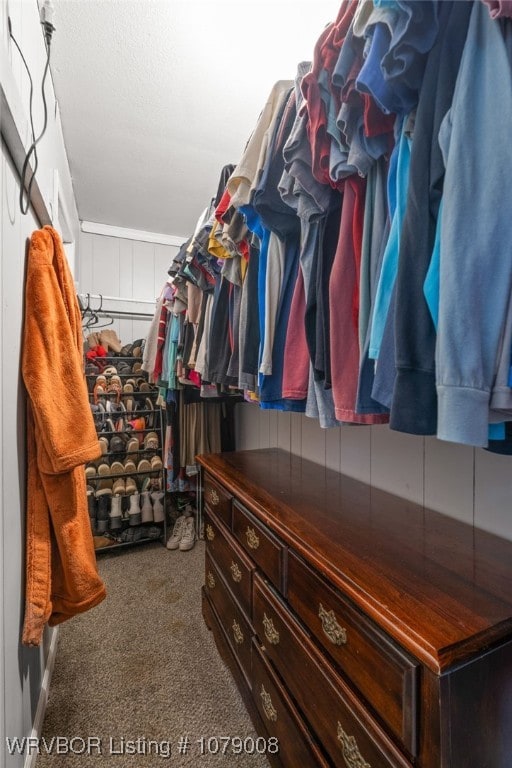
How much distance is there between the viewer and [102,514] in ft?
8.18

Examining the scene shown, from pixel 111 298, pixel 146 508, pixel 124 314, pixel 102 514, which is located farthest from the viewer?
pixel 111 298

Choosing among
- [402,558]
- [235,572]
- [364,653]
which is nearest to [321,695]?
[364,653]

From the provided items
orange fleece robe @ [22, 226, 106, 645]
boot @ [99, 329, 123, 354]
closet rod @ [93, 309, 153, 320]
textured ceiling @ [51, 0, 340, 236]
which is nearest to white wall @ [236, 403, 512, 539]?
orange fleece robe @ [22, 226, 106, 645]

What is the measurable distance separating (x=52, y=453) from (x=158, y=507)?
1.88 metres

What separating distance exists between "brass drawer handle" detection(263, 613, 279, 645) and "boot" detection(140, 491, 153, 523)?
1763 mm

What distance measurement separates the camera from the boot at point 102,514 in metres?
2.47

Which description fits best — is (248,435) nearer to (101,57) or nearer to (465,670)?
(465,670)

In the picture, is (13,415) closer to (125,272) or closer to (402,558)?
(402,558)

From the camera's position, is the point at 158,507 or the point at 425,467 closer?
the point at 425,467

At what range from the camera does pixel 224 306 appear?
139cm

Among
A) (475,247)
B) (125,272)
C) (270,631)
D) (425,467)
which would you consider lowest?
(270,631)

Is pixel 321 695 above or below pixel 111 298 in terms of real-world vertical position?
below

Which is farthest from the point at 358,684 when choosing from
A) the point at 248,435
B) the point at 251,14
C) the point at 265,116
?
the point at 251,14

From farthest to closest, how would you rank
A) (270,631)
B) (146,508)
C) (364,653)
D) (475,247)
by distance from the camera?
(146,508)
(270,631)
(364,653)
(475,247)
